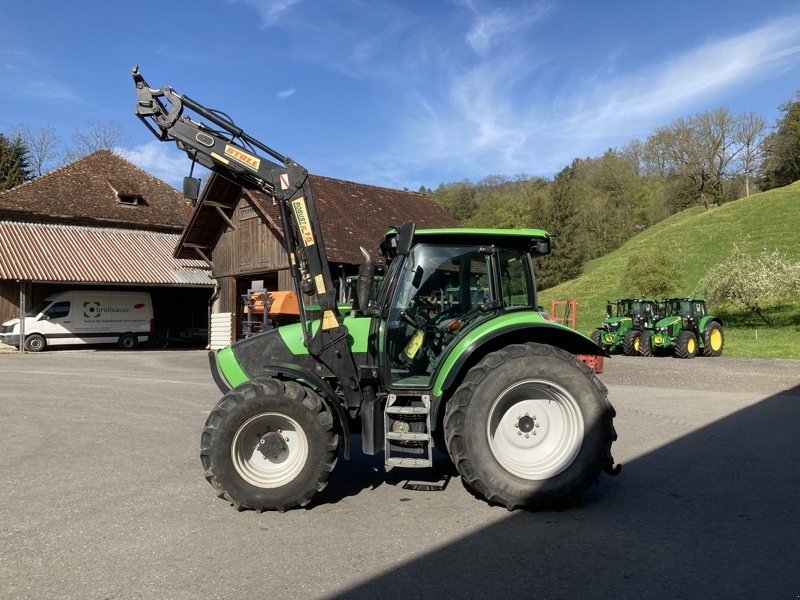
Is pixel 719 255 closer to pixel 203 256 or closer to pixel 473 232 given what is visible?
pixel 203 256

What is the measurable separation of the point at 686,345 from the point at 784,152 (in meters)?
59.9

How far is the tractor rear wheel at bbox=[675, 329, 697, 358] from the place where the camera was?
62.1 feet

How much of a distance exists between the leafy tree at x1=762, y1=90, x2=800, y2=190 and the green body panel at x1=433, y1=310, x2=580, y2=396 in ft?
240

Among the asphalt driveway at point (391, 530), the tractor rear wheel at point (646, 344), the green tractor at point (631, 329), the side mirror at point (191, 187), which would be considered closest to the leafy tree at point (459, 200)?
the green tractor at point (631, 329)

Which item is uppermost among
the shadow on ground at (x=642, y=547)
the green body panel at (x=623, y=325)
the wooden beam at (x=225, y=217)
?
the wooden beam at (x=225, y=217)

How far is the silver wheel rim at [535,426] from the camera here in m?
5.05

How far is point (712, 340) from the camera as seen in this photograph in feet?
65.1

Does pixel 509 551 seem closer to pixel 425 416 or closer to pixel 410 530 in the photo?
pixel 410 530

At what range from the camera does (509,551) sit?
4.04 metres

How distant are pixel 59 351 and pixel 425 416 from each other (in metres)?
23.7

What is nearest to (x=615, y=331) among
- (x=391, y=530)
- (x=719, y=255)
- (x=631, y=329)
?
(x=631, y=329)

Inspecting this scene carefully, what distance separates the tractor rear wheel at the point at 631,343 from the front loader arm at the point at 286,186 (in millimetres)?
16645

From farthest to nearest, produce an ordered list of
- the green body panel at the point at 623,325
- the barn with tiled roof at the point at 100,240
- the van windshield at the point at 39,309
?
the barn with tiled roof at the point at 100,240
the van windshield at the point at 39,309
the green body panel at the point at 623,325

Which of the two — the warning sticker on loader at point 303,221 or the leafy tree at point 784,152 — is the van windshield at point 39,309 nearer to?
the warning sticker on loader at point 303,221
